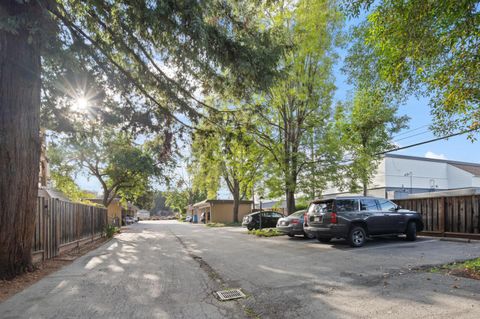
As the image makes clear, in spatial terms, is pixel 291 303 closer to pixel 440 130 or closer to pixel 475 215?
pixel 440 130

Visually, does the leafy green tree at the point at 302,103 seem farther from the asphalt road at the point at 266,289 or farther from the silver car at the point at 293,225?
the asphalt road at the point at 266,289

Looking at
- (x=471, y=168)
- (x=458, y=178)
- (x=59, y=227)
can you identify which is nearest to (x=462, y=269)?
(x=59, y=227)

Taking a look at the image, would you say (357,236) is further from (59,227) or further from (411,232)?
(59,227)

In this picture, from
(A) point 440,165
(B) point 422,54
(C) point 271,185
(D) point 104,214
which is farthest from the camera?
(A) point 440,165

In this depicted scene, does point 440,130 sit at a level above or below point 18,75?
below

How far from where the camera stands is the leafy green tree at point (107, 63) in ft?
20.9

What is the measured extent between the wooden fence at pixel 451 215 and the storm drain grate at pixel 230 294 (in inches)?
390

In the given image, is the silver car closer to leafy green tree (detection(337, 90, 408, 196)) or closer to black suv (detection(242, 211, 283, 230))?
black suv (detection(242, 211, 283, 230))

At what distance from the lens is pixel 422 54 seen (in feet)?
20.9

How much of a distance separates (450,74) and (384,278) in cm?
424

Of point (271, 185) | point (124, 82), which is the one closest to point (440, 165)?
point (271, 185)

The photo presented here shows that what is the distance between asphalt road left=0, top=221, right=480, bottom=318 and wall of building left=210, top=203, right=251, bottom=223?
99.3ft

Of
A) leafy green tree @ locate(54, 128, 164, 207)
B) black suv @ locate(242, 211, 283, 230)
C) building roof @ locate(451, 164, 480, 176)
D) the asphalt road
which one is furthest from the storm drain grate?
building roof @ locate(451, 164, 480, 176)

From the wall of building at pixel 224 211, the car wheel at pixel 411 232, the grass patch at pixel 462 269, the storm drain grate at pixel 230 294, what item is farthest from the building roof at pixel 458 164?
the storm drain grate at pixel 230 294
